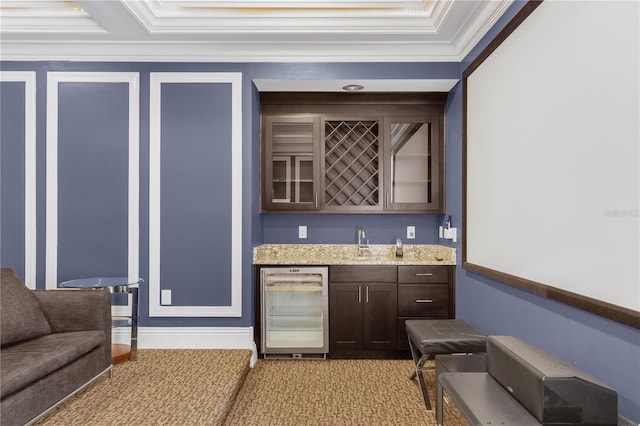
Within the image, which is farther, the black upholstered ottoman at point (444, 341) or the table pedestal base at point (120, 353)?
the table pedestal base at point (120, 353)

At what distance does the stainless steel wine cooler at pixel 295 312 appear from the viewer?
3.41 metres

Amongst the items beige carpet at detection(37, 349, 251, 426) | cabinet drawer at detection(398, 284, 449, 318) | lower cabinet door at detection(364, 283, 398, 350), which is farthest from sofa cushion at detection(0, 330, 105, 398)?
cabinet drawer at detection(398, 284, 449, 318)

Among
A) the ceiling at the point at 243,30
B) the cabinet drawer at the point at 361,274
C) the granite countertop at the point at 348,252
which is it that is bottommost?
the cabinet drawer at the point at 361,274

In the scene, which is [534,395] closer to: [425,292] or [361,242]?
[425,292]

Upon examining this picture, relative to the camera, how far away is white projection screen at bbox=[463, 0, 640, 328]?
1503 millimetres

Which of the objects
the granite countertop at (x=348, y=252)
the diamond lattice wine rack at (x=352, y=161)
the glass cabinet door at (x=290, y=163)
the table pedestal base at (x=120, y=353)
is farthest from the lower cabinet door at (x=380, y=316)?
the table pedestal base at (x=120, y=353)

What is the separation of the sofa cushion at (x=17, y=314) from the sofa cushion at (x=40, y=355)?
2.0 inches

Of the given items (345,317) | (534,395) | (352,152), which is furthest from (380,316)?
(534,395)

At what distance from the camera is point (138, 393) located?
247 centimetres

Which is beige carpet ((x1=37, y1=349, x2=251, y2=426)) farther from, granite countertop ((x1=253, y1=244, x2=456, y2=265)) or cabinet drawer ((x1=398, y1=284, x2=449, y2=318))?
cabinet drawer ((x1=398, y1=284, x2=449, y2=318))

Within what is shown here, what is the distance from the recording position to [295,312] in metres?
3.49

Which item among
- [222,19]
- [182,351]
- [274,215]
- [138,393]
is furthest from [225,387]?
[222,19]

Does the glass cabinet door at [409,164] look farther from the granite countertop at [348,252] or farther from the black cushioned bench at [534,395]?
the black cushioned bench at [534,395]

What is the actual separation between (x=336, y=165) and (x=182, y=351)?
86.7 inches
